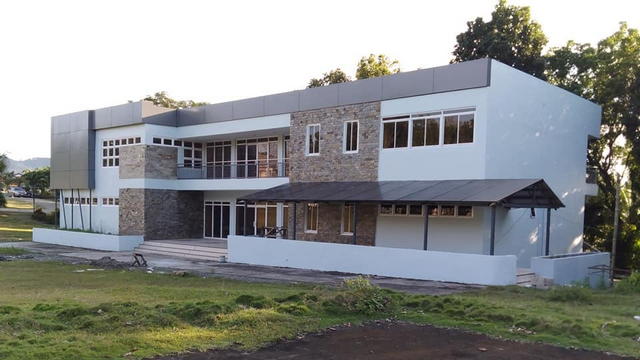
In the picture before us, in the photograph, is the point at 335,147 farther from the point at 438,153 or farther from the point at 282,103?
the point at 438,153

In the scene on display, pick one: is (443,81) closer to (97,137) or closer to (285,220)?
(285,220)

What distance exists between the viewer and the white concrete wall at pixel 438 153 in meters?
18.0

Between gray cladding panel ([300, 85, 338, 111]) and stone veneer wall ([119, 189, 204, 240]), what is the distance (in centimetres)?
979

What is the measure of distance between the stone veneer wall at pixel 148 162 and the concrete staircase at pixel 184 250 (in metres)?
3.58

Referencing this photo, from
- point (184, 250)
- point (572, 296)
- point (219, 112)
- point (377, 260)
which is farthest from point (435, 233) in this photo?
point (219, 112)

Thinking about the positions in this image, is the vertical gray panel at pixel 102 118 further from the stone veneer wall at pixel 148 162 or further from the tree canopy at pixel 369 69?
the tree canopy at pixel 369 69

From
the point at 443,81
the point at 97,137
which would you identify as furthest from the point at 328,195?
the point at 97,137

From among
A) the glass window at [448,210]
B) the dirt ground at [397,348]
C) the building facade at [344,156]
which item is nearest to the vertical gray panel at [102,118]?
the building facade at [344,156]

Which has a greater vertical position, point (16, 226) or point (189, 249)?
point (189, 249)

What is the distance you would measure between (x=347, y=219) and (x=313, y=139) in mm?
3855

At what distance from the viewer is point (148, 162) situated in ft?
90.9

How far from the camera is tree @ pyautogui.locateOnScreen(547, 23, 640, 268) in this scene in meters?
25.3

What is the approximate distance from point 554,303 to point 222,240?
19645 millimetres

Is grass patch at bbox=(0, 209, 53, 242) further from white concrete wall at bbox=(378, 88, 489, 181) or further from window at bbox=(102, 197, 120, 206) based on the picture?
white concrete wall at bbox=(378, 88, 489, 181)
